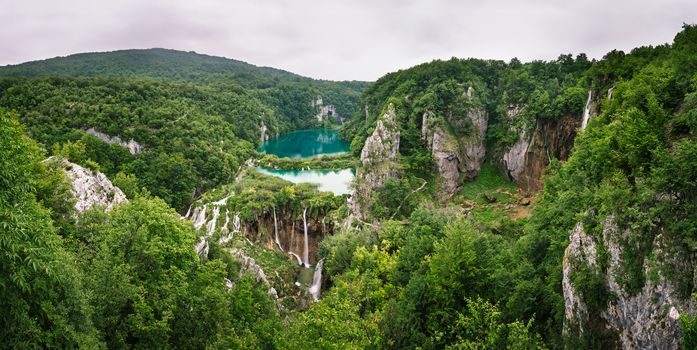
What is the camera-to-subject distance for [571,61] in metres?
52.6

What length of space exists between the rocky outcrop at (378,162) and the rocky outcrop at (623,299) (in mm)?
26211

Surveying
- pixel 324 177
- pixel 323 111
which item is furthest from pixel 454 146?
pixel 323 111

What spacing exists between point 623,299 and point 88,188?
25368mm

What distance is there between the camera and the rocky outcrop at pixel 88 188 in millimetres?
20562

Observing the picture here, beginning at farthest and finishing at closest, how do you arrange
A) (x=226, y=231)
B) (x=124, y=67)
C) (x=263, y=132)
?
1. (x=124, y=67)
2. (x=263, y=132)
3. (x=226, y=231)

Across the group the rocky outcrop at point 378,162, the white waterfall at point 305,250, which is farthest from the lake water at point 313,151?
the white waterfall at point 305,250

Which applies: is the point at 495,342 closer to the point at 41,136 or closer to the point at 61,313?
the point at 61,313

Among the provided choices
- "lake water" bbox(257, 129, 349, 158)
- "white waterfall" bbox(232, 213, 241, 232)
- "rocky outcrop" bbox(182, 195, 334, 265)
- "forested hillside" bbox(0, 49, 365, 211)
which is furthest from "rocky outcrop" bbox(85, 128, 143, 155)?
"lake water" bbox(257, 129, 349, 158)

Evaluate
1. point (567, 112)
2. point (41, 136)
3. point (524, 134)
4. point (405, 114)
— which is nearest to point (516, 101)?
point (524, 134)

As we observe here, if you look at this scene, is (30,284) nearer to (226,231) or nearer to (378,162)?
(226,231)

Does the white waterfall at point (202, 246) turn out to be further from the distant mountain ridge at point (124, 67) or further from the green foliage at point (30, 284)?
the distant mountain ridge at point (124, 67)

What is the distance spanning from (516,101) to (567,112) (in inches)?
440

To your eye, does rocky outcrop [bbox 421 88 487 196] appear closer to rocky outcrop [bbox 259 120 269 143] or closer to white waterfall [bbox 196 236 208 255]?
white waterfall [bbox 196 236 208 255]

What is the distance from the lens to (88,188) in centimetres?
2214
